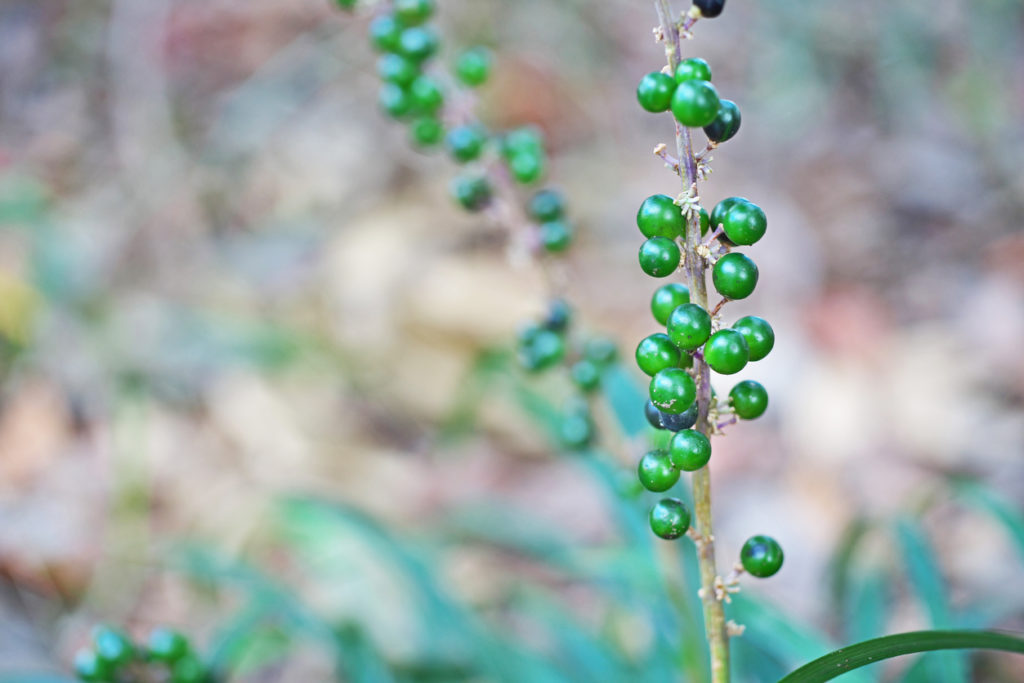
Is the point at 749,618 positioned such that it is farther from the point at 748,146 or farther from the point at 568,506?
the point at 748,146

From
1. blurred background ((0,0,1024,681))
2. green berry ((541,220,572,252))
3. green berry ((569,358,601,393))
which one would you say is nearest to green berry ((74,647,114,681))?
blurred background ((0,0,1024,681))

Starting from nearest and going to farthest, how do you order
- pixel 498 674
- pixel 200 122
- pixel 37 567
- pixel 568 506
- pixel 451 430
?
pixel 498 674 → pixel 451 430 → pixel 37 567 → pixel 568 506 → pixel 200 122

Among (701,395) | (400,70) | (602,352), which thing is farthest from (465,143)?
(701,395)

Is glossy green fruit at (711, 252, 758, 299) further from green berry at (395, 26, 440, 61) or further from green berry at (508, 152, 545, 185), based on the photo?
green berry at (395, 26, 440, 61)

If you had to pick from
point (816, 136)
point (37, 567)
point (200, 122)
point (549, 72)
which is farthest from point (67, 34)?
point (816, 136)

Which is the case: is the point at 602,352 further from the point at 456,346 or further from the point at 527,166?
the point at 456,346

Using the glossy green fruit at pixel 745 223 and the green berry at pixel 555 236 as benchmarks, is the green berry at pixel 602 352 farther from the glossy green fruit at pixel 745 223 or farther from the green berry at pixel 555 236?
the glossy green fruit at pixel 745 223
